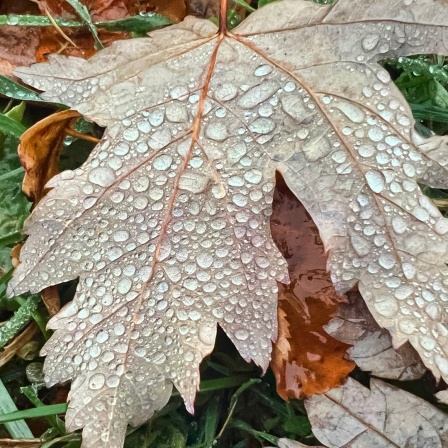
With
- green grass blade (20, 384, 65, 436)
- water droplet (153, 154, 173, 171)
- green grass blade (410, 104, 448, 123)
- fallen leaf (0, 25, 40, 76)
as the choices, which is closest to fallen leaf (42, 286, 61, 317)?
green grass blade (20, 384, 65, 436)

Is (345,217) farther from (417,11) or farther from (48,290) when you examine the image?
(48,290)

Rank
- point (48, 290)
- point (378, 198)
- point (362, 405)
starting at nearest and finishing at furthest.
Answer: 1. point (378, 198)
2. point (362, 405)
3. point (48, 290)

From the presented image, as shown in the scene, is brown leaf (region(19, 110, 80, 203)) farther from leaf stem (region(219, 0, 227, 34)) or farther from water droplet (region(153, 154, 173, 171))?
leaf stem (region(219, 0, 227, 34))

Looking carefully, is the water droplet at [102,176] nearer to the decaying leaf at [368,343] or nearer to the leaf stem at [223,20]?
the leaf stem at [223,20]

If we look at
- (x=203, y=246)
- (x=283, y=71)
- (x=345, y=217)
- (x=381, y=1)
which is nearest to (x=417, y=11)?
(x=381, y=1)

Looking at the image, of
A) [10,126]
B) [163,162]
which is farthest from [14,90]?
[163,162]

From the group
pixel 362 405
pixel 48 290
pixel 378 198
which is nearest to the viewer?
pixel 378 198
